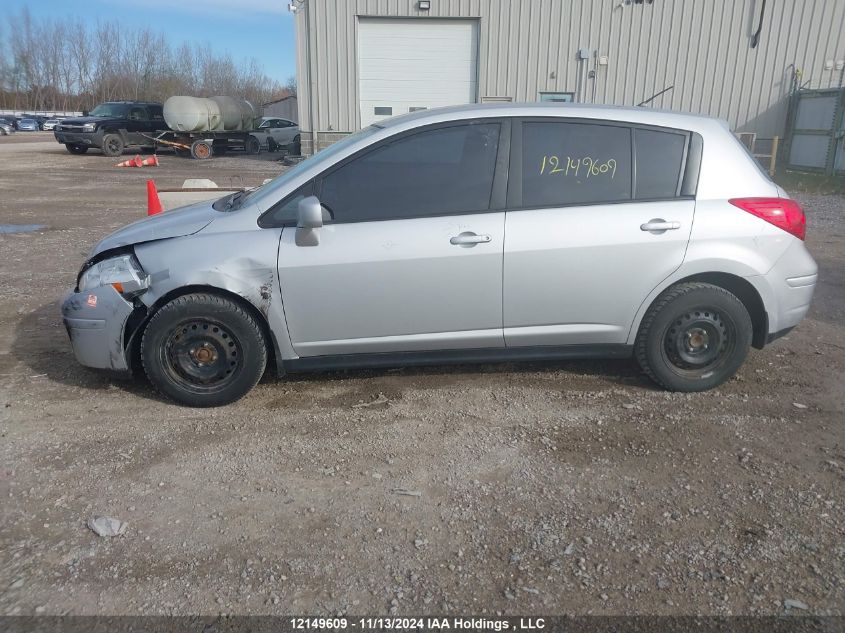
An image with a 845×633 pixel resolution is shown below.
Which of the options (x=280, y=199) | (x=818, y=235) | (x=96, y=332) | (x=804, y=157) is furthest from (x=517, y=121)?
(x=804, y=157)

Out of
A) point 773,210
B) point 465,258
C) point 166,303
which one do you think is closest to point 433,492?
point 465,258

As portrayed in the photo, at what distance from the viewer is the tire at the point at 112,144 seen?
84.1ft

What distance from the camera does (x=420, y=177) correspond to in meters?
Answer: 4.04

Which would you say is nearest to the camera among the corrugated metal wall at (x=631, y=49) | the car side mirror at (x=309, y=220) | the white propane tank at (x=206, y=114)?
the car side mirror at (x=309, y=220)

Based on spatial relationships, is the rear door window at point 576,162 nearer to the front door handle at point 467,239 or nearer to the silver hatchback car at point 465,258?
the silver hatchback car at point 465,258

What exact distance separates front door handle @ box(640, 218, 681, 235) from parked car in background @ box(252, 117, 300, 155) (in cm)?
2593

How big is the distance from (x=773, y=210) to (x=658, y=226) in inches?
30.2

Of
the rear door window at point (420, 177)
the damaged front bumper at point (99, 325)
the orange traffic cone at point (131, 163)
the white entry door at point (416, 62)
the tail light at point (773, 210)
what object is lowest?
the orange traffic cone at point (131, 163)

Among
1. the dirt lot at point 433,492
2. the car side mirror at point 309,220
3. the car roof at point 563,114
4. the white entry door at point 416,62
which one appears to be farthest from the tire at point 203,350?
the white entry door at point 416,62

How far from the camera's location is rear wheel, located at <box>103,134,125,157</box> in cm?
2564

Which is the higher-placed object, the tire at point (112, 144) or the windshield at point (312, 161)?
the windshield at point (312, 161)

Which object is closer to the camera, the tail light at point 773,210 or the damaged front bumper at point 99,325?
the damaged front bumper at point 99,325

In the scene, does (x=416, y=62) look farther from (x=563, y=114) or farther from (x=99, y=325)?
(x=99, y=325)

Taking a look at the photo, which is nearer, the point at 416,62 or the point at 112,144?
the point at 416,62
